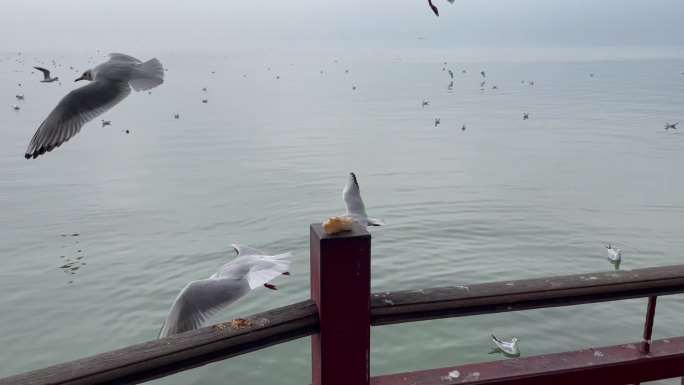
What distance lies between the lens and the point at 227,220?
10703 mm

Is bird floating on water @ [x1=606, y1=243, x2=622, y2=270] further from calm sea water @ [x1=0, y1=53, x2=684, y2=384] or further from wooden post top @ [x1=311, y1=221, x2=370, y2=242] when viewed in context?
wooden post top @ [x1=311, y1=221, x2=370, y2=242]

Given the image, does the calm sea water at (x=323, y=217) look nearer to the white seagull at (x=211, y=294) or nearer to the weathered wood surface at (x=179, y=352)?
the white seagull at (x=211, y=294)

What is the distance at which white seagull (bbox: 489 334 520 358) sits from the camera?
5.52 meters

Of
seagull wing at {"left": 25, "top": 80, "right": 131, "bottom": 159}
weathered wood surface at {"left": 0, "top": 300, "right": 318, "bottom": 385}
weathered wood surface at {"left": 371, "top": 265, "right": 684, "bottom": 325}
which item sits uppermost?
seagull wing at {"left": 25, "top": 80, "right": 131, "bottom": 159}

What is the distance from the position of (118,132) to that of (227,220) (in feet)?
42.6

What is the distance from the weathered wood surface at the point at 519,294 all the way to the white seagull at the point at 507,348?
3716mm

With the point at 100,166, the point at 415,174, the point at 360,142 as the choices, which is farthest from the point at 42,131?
the point at 360,142

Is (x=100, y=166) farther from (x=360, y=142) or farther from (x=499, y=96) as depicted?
(x=499, y=96)

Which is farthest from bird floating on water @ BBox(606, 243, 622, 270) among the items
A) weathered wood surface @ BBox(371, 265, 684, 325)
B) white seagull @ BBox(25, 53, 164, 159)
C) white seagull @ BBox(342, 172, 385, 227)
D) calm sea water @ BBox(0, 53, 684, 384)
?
white seagull @ BBox(25, 53, 164, 159)

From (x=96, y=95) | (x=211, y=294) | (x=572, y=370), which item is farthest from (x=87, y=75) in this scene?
(x=572, y=370)

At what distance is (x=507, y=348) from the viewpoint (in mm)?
5609

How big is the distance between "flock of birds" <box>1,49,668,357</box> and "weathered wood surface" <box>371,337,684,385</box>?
23.3 inches

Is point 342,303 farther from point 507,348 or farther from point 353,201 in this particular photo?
point 507,348

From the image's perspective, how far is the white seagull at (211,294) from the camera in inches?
81.6
